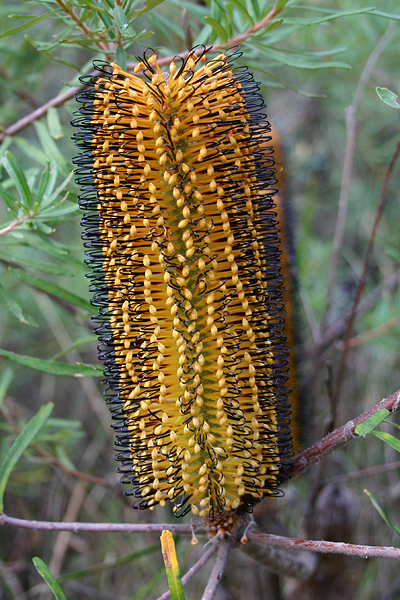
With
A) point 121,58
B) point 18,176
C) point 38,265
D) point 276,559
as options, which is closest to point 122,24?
point 121,58

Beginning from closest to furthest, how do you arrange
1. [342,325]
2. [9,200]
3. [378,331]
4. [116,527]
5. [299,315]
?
1. [116,527]
2. [9,200]
3. [299,315]
4. [378,331]
5. [342,325]

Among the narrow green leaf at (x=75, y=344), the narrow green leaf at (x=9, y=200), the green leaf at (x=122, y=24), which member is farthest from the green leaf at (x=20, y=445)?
the green leaf at (x=122, y=24)

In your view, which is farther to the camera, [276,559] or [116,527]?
[276,559]

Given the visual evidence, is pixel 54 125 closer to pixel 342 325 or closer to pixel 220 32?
pixel 220 32

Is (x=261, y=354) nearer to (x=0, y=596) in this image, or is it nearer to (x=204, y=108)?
(x=204, y=108)

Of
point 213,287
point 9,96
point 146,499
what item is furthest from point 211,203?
point 9,96

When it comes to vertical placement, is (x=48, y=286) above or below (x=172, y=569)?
above

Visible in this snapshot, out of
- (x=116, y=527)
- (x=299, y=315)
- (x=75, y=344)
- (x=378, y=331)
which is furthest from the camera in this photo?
(x=378, y=331)

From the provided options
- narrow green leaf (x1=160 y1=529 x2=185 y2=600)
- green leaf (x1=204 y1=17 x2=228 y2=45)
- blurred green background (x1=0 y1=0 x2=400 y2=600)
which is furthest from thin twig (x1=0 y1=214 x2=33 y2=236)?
narrow green leaf (x1=160 y1=529 x2=185 y2=600)
